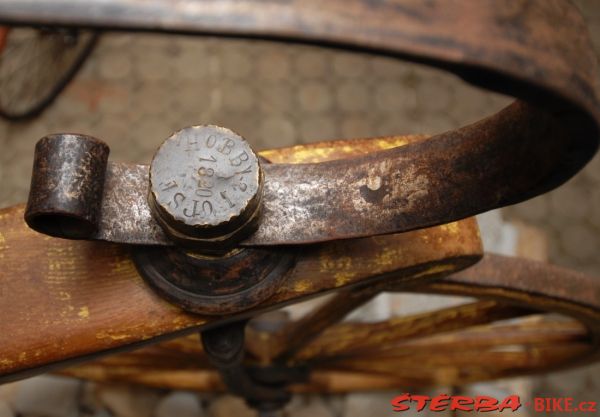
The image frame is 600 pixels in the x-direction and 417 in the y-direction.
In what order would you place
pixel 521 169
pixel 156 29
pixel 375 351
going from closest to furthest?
pixel 156 29 → pixel 521 169 → pixel 375 351

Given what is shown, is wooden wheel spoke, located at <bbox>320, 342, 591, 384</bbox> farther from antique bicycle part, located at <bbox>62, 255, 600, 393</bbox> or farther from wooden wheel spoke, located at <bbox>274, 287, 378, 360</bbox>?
wooden wheel spoke, located at <bbox>274, 287, 378, 360</bbox>

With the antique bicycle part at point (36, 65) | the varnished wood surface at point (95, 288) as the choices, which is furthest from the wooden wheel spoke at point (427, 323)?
the antique bicycle part at point (36, 65)

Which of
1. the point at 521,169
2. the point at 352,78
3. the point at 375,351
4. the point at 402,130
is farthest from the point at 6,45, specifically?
the point at 521,169

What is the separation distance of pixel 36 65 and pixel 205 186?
2.58m

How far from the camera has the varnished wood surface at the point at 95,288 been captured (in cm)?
95

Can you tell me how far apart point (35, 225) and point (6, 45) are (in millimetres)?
2538

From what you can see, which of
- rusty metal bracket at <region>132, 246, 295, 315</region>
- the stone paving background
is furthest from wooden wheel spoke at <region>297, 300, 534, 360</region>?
the stone paving background

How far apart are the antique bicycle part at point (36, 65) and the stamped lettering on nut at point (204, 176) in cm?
225

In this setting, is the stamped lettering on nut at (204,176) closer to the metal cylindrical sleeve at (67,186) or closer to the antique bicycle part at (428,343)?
the metal cylindrical sleeve at (67,186)

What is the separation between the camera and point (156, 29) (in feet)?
1.65

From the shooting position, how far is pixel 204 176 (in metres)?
0.85

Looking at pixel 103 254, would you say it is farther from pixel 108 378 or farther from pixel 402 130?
pixel 402 130

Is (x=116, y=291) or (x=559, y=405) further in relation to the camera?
(x=559, y=405)

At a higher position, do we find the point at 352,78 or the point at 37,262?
the point at 352,78
